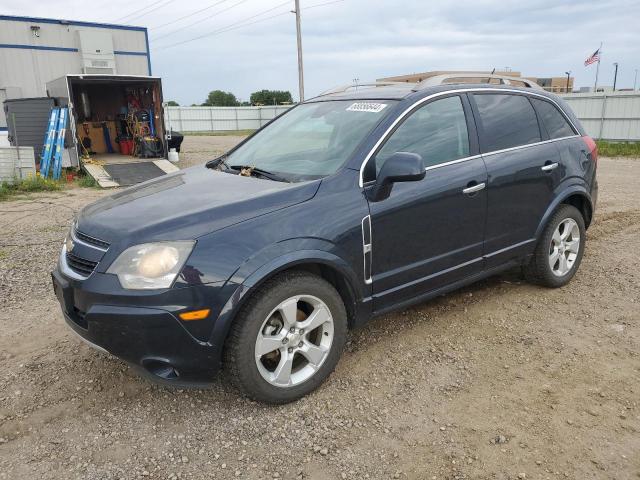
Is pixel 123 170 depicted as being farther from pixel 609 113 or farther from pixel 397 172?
pixel 609 113

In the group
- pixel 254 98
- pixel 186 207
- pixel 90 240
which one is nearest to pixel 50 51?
pixel 90 240

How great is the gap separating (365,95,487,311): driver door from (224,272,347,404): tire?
1.30ft

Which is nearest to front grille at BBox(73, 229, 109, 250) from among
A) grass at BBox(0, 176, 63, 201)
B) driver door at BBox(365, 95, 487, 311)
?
driver door at BBox(365, 95, 487, 311)

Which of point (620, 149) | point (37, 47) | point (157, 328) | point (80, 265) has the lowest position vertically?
point (620, 149)

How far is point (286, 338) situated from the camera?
9.19ft

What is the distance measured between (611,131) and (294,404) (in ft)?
69.1

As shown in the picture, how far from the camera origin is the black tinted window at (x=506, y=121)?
384cm

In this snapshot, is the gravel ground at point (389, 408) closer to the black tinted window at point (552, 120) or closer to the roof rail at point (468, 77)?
the black tinted window at point (552, 120)

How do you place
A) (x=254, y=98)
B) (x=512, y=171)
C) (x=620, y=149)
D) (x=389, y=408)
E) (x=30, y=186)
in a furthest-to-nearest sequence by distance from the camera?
(x=254, y=98) < (x=620, y=149) < (x=30, y=186) < (x=512, y=171) < (x=389, y=408)

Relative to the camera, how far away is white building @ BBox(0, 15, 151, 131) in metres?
16.7

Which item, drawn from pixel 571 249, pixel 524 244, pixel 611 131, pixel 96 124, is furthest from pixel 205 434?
pixel 611 131

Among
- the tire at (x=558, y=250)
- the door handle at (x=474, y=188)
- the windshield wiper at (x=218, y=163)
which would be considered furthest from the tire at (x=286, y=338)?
the tire at (x=558, y=250)

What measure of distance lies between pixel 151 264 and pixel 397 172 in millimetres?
1444

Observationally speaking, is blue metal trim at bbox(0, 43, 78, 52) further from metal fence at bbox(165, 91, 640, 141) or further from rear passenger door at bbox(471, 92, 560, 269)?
rear passenger door at bbox(471, 92, 560, 269)
